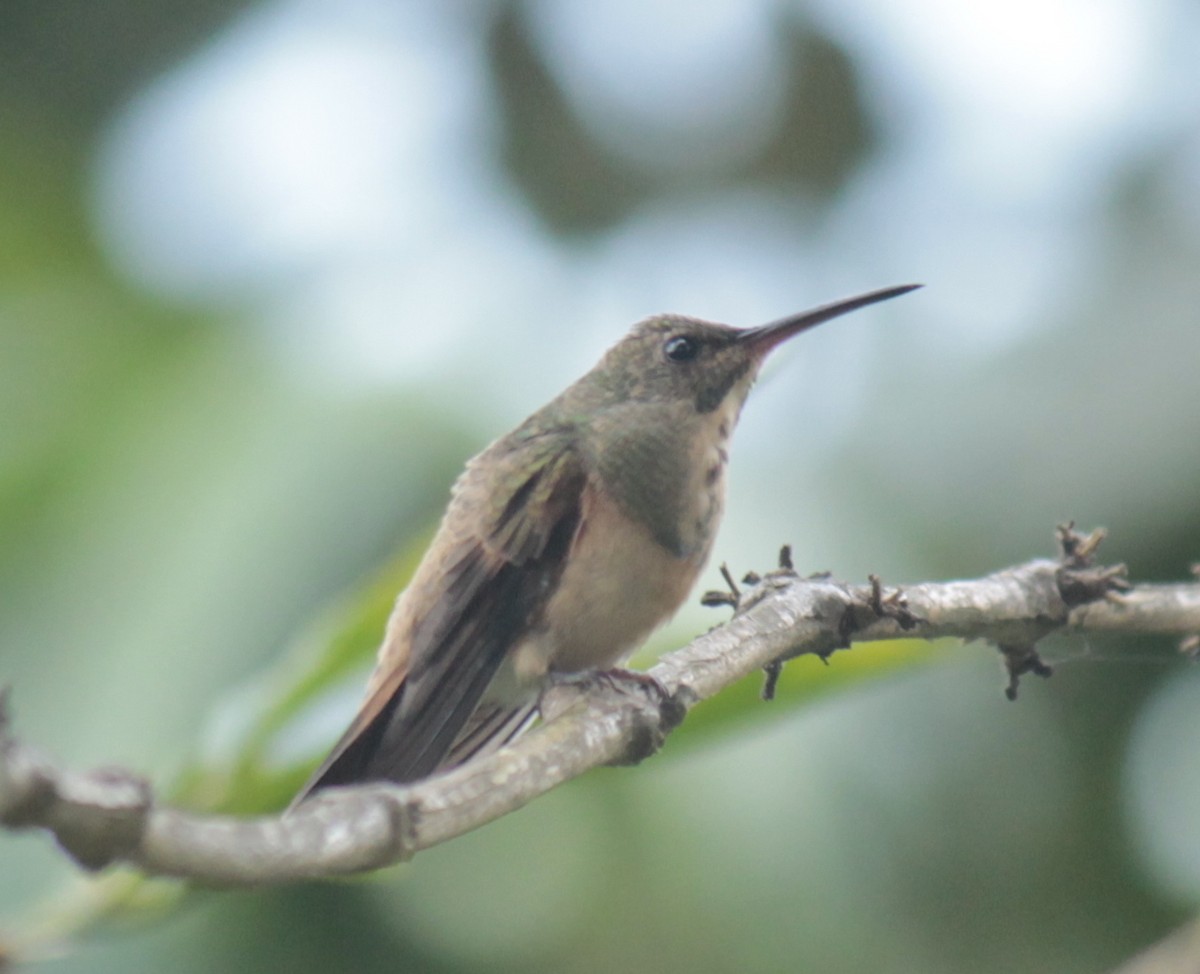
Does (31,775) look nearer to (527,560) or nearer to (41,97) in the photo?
(527,560)

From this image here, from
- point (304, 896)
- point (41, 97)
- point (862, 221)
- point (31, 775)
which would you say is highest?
point (41, 97)

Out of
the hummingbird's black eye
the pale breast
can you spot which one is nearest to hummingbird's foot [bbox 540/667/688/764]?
the pale breast

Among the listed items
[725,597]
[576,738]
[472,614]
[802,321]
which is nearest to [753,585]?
[725,597]

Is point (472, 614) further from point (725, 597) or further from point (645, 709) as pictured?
point (645, 709)

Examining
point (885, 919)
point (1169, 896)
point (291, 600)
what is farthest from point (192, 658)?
point (1169, 896)

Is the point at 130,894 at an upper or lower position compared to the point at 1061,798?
upper

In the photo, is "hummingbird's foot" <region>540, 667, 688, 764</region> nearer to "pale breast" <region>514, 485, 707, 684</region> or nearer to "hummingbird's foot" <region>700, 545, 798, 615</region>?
"hummingbird's foot" <region>700, 545, 798, 615</region>

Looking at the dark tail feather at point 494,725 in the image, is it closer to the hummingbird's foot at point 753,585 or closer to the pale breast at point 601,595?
the pale breast at point 601,595

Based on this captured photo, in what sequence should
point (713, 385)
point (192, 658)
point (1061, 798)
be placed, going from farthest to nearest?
point (1061, 798)
point (713, 385)
point (192, 658)

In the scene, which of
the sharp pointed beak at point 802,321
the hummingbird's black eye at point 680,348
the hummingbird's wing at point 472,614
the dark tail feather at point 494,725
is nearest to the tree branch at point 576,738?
the hummingbird's wing at point 472,614
